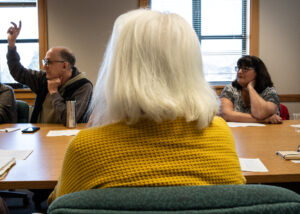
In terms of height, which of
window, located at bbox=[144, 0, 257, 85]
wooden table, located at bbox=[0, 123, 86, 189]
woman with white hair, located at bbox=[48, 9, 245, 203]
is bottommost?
wooden table, located at bbox=[0, 123, 86, 189]

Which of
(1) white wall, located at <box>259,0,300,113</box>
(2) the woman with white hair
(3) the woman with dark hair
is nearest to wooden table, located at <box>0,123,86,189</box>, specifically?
(2) the woman with white hair

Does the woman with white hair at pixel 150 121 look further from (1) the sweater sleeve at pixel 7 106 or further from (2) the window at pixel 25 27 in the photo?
(2) the window at pixel 25 27

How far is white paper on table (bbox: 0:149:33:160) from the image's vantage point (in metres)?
1.53

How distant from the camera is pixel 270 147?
5.58 ft

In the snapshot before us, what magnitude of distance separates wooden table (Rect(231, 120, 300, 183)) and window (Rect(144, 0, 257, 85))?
2.24 metres

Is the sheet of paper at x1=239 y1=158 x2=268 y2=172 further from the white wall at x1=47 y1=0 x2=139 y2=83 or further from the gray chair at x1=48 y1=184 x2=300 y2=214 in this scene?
the white wall at x1=47 y1=0 x2=139 y2=83

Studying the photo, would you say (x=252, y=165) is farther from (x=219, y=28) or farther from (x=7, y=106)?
(x=219, y=28)

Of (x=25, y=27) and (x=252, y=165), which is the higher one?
(x=25, y=27)

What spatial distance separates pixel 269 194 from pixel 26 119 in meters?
2.80

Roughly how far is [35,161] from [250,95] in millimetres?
2016

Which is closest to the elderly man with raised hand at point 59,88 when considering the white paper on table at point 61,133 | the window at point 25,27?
the white paper on table at point 61,133

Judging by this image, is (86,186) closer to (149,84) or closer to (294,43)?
(149,84)

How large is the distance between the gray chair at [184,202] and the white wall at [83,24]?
157 inches

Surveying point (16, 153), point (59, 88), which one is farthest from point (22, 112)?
point (16, 153)
